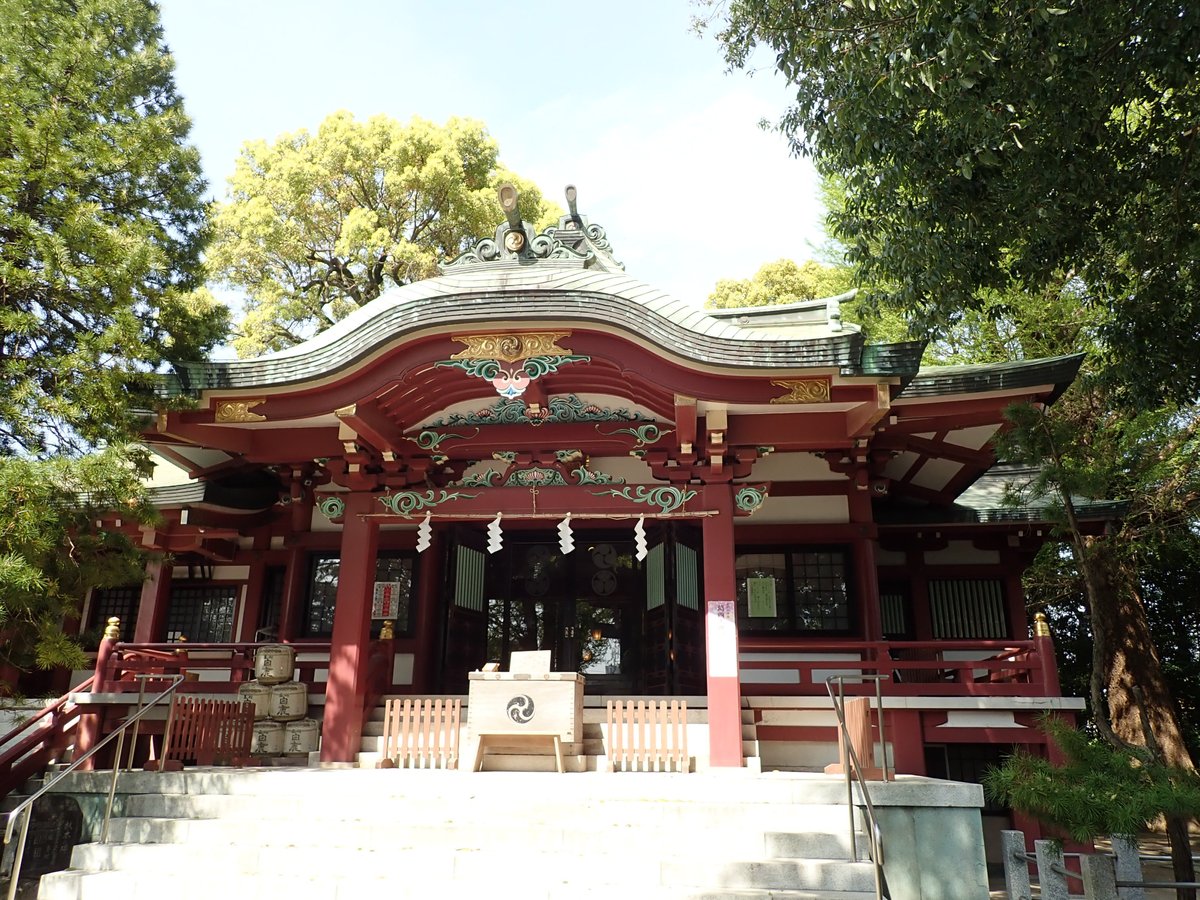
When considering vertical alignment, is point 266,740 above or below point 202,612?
below

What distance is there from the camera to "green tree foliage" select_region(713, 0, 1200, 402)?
5.86 m

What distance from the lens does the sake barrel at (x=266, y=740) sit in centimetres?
947

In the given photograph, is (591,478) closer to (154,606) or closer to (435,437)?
(435,437)

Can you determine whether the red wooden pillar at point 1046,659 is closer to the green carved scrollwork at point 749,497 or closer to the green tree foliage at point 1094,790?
the green tree foliage at point 1094,790

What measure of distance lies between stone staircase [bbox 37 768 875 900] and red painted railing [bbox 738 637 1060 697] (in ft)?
6.50

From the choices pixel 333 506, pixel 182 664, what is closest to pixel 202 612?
pixel 182 664

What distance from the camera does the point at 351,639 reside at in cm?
924

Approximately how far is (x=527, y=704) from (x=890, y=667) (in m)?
3.79

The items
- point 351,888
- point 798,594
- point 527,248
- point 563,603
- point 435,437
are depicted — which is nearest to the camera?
point 351,888

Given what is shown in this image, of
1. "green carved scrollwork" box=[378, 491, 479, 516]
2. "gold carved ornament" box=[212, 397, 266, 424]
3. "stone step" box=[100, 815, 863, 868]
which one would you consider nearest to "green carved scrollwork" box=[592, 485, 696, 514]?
"green carved scrollwork" box=[378, 491, 479, 516]

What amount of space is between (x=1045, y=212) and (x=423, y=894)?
22.5 ft

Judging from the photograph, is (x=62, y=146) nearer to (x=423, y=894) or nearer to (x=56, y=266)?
(x=56, y=266)

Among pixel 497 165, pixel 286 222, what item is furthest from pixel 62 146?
pixel 497 165

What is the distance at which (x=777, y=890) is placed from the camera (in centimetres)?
591
